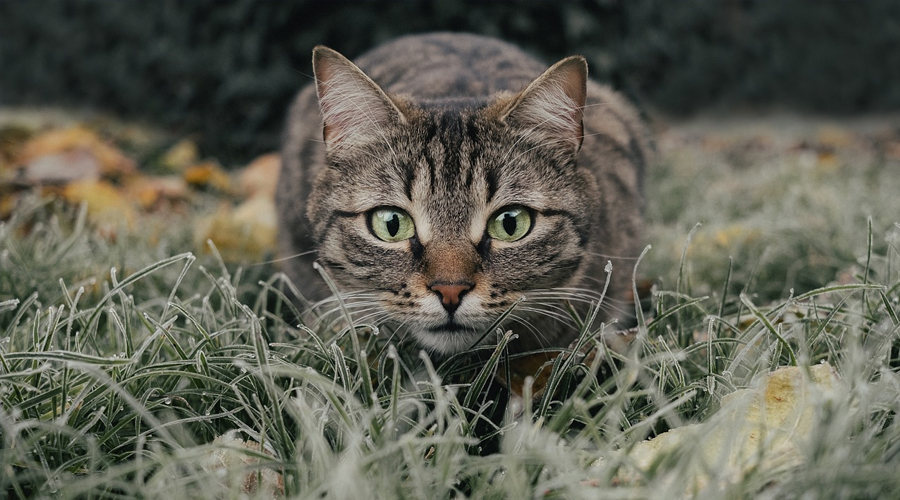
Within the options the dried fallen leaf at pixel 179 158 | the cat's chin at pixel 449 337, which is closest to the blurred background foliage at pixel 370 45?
the dried fallen leaf at pixel 179 158

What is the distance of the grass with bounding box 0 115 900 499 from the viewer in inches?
39.3

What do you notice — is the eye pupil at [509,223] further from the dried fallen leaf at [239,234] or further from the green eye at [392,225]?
the dried fallen leaf at [239,234]

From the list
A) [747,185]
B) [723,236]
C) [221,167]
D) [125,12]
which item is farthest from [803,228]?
[125,12]

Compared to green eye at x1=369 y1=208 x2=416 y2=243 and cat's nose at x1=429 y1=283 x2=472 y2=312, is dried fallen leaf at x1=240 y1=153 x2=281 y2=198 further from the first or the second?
cat's nose at x1=429 y1=283 x2=472 y2=312

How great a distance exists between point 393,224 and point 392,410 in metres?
0.64

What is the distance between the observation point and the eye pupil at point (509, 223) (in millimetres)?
1665

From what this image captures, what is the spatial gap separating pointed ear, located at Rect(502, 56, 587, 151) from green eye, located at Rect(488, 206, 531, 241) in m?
0.23

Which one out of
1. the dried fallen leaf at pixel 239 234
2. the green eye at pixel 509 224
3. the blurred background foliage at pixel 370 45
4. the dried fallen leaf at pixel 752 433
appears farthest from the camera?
the blurred background foliage at pixel 370 45

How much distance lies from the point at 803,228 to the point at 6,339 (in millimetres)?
2496

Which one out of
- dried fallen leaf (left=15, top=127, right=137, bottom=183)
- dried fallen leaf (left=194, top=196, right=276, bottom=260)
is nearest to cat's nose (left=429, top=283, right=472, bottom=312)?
dried fallen leaf (left=194, top=196, right=276, bottom=260)

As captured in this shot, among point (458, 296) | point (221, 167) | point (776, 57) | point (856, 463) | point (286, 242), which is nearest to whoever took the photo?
point (856, 463)

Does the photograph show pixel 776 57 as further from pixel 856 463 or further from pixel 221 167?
pixel 856 463

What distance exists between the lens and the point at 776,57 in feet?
22.3

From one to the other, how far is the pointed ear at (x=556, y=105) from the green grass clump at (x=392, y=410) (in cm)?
51
